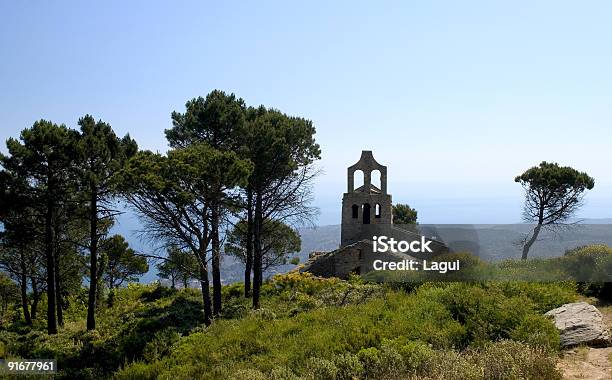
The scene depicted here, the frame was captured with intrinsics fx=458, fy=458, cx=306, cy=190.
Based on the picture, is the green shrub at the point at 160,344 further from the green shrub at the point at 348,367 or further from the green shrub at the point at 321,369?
the green shrub at the point at 348,367

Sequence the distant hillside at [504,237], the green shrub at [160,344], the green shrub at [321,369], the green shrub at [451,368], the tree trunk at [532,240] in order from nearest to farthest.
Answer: the green shrub at [451,368] → the green shrub at [321,369] → the green shrub at [160,344] → the distant hillside at [504,237] → the tree trunk at [532,240]

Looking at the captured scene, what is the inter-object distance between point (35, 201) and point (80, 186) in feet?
6.10

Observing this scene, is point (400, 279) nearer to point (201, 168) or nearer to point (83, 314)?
point (201, 168)

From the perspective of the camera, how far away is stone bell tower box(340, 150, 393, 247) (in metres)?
33.4

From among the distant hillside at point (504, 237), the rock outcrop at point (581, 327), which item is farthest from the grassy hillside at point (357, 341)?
the distant hillside at point (504, 237)

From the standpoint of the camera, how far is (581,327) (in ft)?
32.5

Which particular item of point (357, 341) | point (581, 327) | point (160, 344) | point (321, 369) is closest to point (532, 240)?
point (581, 327)

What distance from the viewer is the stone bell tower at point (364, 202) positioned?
33.4 m

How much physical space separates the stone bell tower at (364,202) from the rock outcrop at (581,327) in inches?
874

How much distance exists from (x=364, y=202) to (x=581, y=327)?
2360cm

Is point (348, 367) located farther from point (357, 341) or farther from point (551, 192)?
point (551, 192)

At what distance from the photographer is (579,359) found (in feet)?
28.7

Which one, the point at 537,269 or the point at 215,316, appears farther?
the point at 215,316

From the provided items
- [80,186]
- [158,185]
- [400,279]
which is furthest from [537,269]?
[80,186]
